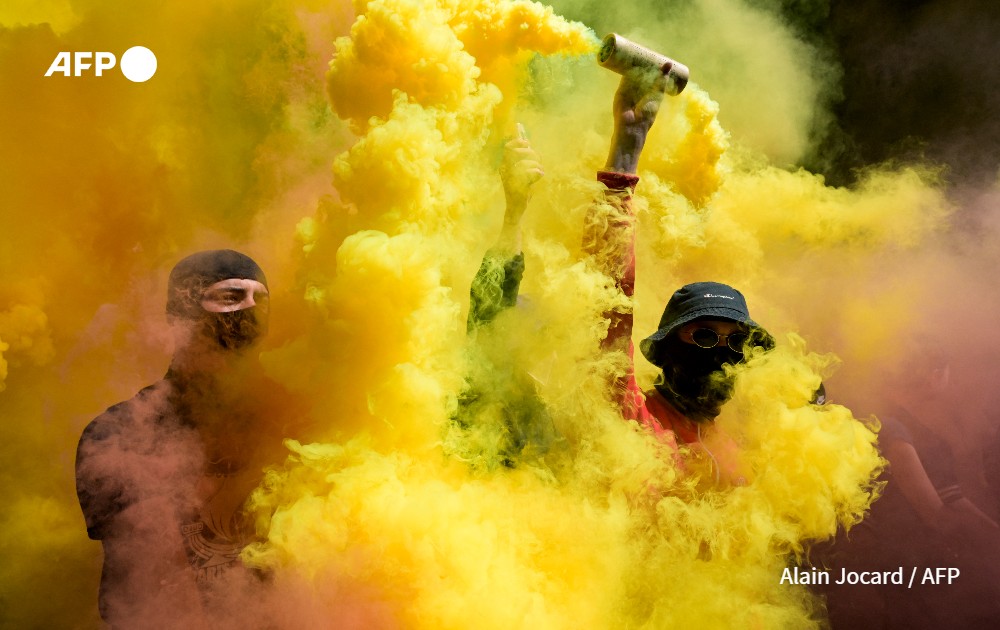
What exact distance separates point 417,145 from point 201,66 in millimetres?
1654

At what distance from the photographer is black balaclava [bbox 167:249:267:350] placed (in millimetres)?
2156

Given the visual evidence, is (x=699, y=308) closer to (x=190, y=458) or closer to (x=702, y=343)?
(x=702, y=343)

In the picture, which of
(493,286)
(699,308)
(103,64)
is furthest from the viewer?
(103,64)

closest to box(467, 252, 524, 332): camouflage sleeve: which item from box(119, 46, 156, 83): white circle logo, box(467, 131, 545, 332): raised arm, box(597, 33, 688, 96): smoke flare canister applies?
box(467, 131, 545, 332): raised arm

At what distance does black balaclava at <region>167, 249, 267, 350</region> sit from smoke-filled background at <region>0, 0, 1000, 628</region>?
0.22 metres

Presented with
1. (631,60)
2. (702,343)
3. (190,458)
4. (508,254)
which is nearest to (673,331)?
(702,343)

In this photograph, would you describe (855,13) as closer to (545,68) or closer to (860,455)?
(545,68)

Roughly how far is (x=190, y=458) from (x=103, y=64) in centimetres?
188

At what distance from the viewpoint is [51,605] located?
2799mm

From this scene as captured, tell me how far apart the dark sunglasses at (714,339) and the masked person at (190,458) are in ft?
4.84

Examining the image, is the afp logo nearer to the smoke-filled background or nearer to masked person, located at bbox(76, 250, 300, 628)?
the smoke-filled background

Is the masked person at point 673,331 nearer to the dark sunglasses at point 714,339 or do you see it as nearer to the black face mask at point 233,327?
the dark sunglasses at point 714,339

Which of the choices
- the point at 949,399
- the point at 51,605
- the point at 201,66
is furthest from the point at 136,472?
the point at 949,399

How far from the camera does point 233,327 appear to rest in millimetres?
2180
